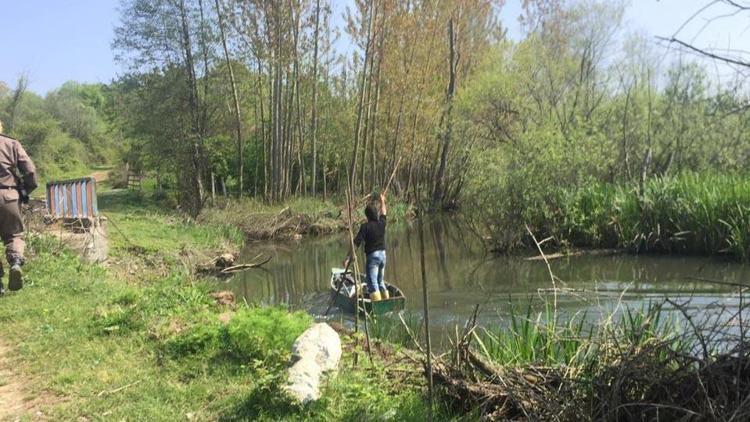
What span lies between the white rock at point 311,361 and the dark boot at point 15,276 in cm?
453

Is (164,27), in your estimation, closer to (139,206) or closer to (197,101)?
(197,101)

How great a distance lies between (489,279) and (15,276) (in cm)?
974

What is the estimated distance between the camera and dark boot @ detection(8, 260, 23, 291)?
7.32m

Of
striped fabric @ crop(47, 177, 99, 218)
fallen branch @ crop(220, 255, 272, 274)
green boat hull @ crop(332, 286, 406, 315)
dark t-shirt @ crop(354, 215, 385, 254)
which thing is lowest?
fallen branch @ crop(220, 255, 272, 274)

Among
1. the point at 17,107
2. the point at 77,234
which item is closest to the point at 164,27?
the point at 77,234

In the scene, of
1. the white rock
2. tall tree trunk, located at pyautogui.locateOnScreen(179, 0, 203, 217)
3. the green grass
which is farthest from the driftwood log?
the white rock

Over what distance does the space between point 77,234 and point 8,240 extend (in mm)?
4804

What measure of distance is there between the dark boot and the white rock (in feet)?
14.9

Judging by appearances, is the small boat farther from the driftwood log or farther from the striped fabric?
the striped fabric

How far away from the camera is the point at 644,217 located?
1538cm

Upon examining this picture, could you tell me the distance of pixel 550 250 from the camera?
1636 centimetres

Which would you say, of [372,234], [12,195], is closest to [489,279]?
[372,234]

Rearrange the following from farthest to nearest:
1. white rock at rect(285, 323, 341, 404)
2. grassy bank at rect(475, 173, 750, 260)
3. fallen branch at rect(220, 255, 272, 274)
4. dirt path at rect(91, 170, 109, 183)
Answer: dirt path at rect(91, 170, 109, 183)
fallen branch at rect(220, 255, 272, 274)
grassy bank at rect(475, 173, 750, 260)
white rock at rect(285, 323, 341, 404)

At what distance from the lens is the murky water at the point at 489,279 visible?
10555 millimetres
